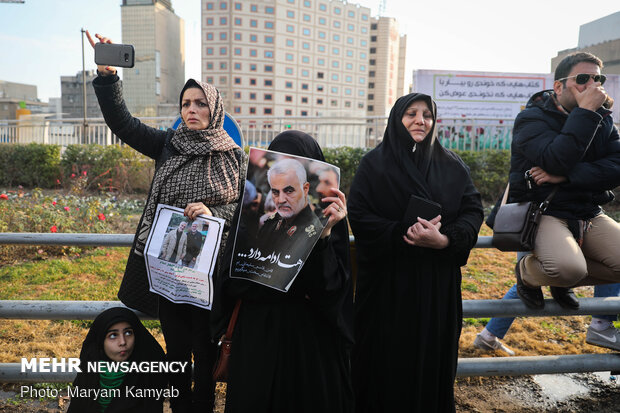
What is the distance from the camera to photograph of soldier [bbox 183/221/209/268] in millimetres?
2090

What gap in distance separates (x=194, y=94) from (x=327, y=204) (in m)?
0.99

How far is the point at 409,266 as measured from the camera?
2.27m

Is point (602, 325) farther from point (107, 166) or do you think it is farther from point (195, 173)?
point (107, 166)

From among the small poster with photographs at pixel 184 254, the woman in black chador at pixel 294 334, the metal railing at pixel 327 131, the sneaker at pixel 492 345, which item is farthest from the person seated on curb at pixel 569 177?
the metal railing at pixel 327 131

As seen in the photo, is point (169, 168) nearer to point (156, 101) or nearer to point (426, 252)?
point (426, 252)

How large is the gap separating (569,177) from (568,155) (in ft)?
0.47

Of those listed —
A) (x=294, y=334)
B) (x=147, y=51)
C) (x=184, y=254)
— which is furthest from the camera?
(x=147, y=51)

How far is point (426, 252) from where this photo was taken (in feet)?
7.39

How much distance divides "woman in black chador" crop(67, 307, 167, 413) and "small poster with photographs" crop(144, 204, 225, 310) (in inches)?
11.0

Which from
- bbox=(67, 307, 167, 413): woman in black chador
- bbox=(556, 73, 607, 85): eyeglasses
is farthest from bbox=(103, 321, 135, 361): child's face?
bbox=(556, 73, 607, 85): eyeglasses

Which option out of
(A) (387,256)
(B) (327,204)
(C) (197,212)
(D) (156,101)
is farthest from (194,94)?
(D) (156,101)

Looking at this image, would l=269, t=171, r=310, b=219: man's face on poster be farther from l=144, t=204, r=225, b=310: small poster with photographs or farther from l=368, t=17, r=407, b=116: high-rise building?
l=368, t=17, r=407, b=116: high-rise building

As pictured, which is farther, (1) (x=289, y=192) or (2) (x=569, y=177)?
(2) (x=569, y=177)

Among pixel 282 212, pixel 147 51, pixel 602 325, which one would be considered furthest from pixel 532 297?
pixel 147 51
